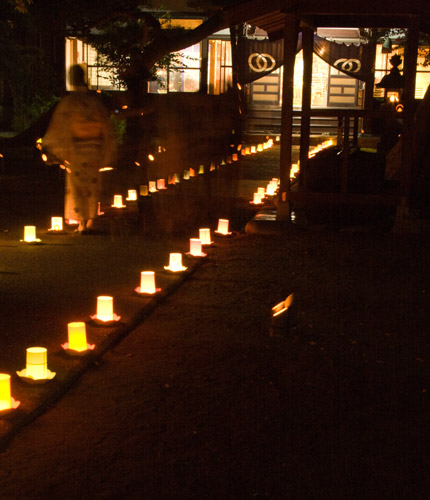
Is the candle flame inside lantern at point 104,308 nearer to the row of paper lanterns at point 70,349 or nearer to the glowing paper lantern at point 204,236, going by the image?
the row of paper lanterns at point 70,349

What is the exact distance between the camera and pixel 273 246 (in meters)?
10.7

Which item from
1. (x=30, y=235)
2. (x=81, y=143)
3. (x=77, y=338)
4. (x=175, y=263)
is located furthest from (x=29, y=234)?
(x=77, y=338)

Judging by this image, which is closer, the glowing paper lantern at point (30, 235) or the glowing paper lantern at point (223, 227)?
the glowing paper lantern at point (30, 235)

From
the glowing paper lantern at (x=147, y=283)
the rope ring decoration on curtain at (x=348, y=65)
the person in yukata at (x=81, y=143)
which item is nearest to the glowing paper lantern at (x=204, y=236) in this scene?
the person in yukata at (x=81, y=143)

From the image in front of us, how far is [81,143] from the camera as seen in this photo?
10195mm

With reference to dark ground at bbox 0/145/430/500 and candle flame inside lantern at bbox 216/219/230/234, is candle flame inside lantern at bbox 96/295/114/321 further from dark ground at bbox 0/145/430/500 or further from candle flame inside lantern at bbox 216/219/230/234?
candle flame inside lantern at bbox 216/219/230/234

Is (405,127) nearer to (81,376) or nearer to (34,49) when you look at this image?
(81,376)

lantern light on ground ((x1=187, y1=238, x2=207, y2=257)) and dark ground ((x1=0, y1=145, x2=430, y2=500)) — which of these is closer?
dark ground ((x1=0, y1=145, x2=430, y2=500))

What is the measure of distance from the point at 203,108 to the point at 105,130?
15978mm

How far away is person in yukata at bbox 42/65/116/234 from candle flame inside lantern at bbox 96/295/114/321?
3.96m

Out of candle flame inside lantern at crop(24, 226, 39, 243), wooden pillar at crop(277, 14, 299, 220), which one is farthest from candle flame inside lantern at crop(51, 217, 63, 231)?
wooden pillar at crop(277, 14, 299, 220)

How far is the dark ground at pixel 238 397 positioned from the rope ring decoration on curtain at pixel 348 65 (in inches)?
336

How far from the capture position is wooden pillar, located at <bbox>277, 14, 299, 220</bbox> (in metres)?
11.9

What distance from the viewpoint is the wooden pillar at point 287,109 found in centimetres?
1194
